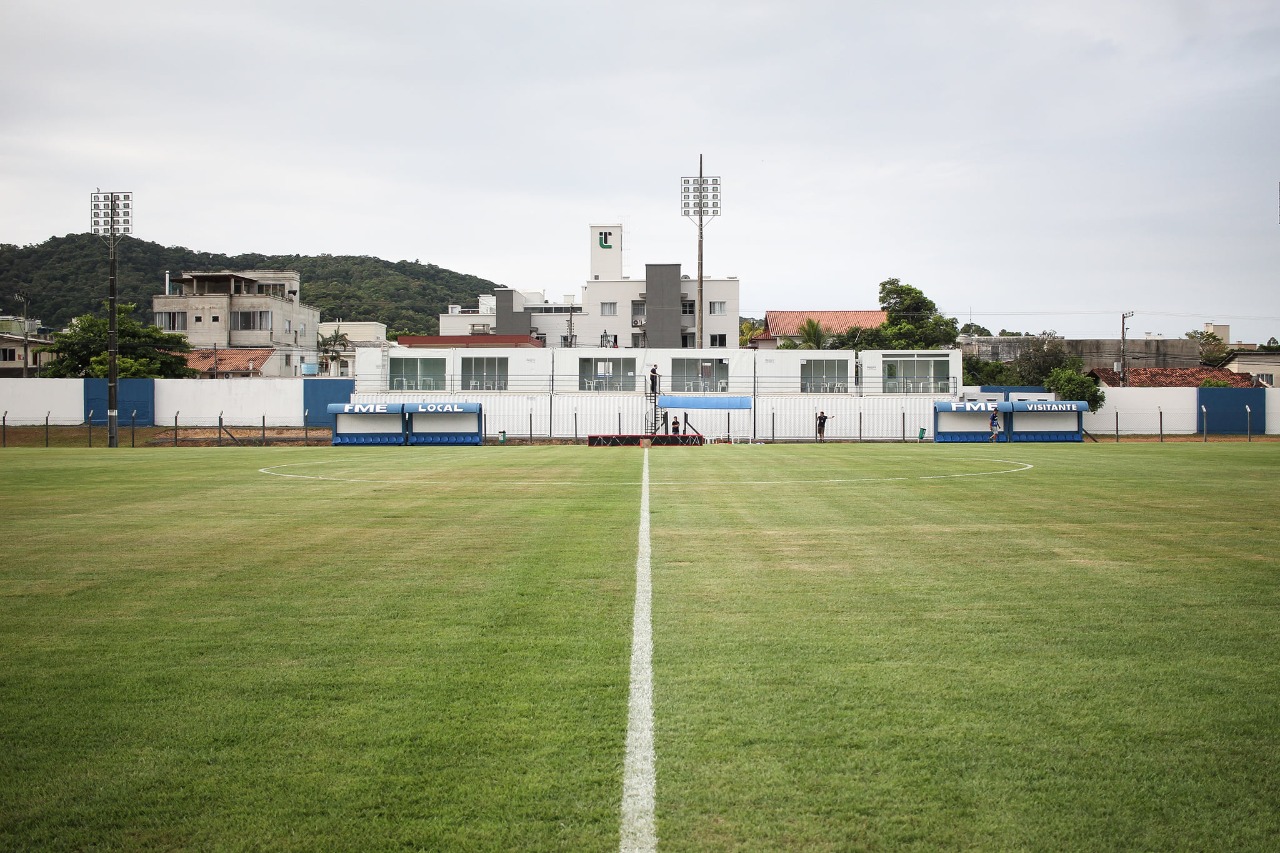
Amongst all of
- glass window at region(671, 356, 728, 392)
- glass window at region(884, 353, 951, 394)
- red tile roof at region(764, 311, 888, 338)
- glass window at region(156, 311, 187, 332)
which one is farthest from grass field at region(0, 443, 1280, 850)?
red tile roof at region(764, 311, 888, 338)

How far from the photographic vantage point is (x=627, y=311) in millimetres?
84188

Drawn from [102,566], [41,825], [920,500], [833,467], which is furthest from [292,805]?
[833,467]

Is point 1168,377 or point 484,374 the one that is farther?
point 1168,377

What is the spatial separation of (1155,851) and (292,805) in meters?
3.43

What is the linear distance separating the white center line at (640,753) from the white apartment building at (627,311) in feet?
241

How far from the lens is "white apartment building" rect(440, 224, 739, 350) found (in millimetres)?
80438

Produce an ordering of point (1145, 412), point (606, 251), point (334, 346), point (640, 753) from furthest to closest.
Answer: point (334, 346)
point (606, 251)
point (1145, 412)
point (640, 753)

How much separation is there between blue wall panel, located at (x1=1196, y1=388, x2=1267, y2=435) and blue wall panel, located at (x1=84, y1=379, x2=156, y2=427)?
215 ft

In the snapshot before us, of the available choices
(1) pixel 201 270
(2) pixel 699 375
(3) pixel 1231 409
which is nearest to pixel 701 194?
(2) pixel 699 375

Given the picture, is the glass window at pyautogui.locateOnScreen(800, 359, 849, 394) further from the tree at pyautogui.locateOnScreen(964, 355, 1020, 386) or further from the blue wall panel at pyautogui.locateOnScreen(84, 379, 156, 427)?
the blue wall panel at pyautogui.locateOnScreen(84, 379, 156, 427)

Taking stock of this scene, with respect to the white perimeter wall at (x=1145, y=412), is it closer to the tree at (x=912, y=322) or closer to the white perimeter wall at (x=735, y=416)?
the white perimeter wall at (x=735, y=416)

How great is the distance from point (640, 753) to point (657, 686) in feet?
3.15

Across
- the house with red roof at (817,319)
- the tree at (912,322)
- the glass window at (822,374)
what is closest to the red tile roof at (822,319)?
the house with red roof at (817,319)

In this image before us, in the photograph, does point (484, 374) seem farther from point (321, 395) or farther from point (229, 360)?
point (229, 360)
